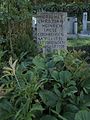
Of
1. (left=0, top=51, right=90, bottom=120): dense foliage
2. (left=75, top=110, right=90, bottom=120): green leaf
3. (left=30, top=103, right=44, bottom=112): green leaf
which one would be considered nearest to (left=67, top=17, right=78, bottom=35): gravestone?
(left=0, top=51, right=90, bottom=120): dense foliage

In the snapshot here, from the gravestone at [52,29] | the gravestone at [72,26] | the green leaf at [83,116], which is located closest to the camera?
the green leaf at [83,116]

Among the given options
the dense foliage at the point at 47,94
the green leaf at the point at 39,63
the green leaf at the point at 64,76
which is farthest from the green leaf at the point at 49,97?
the green leaf at the point at 39,63

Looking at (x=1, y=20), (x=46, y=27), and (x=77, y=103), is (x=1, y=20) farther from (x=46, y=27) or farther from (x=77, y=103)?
(x=77, y=103)

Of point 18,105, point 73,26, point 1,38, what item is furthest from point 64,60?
point 73,26

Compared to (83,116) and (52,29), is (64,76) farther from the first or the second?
(52,29)

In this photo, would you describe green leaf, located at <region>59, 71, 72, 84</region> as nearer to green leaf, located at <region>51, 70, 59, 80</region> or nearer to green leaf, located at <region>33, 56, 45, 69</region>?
green leaf, located at <region>51, 70, 59, 80</region>

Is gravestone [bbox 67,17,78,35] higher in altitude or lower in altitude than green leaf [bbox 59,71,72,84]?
lower

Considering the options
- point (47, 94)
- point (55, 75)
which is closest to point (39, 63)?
point (55, 75)

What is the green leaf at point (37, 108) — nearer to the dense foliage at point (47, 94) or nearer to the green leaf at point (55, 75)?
the dense foliage at point (47, 94)

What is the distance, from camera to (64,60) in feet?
8.77

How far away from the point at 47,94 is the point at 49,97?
25 mm

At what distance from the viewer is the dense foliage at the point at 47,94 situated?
2.04m

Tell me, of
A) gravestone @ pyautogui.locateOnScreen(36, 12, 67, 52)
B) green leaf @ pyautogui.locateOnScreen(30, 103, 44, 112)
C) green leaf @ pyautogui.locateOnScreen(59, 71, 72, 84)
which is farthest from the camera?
gravestone @ pyautogui.locateOnScreen(36, 12, 67, 52)

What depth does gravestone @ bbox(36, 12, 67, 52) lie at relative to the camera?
718 cm
